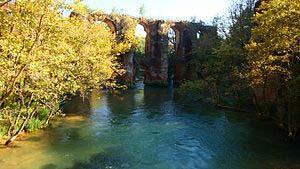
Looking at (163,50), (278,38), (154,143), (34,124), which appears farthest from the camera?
(163,50)

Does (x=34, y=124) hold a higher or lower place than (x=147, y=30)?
lower

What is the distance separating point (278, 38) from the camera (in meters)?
19.6

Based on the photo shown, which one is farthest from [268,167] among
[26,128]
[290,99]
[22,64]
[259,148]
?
[26,128]

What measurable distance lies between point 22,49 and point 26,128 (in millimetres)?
10885

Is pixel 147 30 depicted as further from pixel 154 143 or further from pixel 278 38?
pixel 278 38

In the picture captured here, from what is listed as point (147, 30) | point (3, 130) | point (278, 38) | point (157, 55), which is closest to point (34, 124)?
point (3, 130)

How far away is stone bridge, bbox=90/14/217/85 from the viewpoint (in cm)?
5647

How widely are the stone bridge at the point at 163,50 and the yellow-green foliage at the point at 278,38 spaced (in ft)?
108

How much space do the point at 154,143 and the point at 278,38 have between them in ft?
29.7

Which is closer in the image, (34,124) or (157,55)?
(34,124)

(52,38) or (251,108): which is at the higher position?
(52,38)

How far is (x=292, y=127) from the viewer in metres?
22.0

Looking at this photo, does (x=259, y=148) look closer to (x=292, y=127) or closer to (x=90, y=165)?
(x=292, y=127)

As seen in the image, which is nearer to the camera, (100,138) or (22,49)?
(22,49)
